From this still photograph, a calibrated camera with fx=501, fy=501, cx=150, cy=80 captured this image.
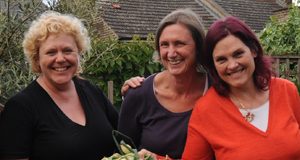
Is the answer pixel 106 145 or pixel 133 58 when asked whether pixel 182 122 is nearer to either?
pixel 106 145

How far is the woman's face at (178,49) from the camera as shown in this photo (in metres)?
3.16

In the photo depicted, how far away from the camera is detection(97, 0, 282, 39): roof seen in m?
17.1

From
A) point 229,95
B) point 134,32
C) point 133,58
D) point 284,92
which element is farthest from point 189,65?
point 134,32

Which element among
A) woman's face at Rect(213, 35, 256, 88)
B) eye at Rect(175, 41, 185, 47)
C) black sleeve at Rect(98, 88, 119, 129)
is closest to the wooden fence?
black sleeve at Rect(98, 88, 119, 129)

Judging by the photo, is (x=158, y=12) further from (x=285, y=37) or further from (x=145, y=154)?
(x=145, y=154)

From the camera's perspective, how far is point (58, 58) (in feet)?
10.7

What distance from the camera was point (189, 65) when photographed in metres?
3.21

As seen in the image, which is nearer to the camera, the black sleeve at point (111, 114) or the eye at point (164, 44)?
the eye at point (164, 44)

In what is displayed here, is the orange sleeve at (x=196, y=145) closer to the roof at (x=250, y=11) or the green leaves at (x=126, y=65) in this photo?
the green leaves at (x=126, y=65)

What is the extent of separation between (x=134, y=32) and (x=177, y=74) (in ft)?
45.3

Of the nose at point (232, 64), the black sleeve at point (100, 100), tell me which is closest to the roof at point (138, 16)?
the black sleeve at point (100, 100)

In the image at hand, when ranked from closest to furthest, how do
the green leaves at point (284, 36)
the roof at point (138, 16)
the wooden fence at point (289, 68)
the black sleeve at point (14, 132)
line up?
the black sleeve at point (14, 132)
the wooden fence at point (289, 68)
the green leaves at point (284, 36)
the roof at point (138, 16)

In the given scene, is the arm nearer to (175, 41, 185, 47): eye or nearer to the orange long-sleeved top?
the orange long-sleeved top

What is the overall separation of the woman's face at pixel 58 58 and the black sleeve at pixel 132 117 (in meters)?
0.44
